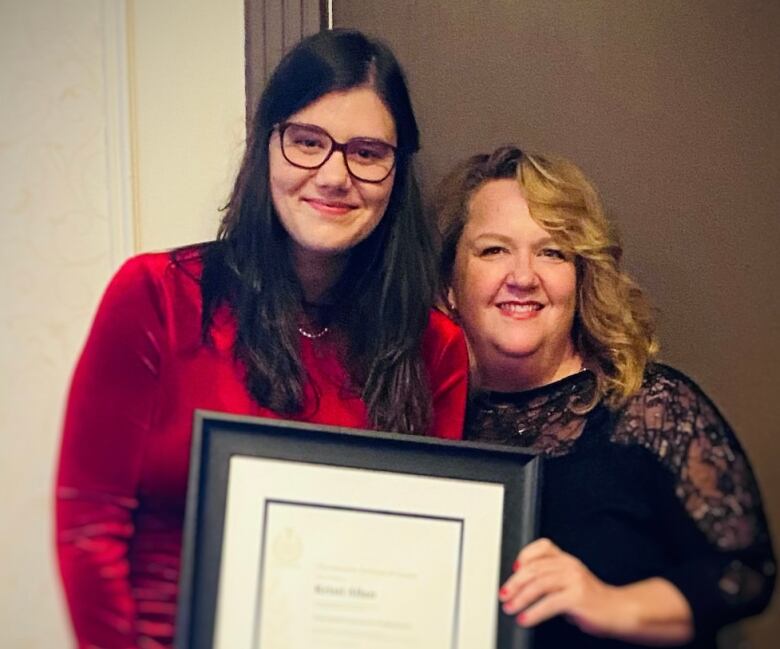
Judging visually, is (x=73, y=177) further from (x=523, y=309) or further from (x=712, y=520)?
(x=712, y=520)

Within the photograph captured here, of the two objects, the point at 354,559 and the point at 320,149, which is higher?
the point at 320,149

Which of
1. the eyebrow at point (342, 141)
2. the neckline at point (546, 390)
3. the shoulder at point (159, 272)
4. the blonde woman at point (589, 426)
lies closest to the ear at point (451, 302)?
the blonde woman at point (589, 426)

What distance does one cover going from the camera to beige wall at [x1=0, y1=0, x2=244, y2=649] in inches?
39.2

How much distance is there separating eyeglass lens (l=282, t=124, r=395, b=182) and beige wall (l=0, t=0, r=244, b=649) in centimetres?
10

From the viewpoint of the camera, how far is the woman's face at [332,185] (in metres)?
0.98

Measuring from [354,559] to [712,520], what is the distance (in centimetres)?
39

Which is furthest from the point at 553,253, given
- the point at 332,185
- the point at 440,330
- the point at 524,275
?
the point at 332,185

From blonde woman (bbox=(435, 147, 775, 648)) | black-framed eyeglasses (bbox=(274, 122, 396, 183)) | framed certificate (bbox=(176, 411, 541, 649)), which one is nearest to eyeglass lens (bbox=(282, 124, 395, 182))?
black-framed eyeglasses (bbox=(274, 122, 396, 183))

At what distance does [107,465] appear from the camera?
946mm

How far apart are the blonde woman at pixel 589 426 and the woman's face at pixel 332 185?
13 cm

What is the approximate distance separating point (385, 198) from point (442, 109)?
0.49 ft

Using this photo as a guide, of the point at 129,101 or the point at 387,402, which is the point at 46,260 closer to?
the point at 129,101

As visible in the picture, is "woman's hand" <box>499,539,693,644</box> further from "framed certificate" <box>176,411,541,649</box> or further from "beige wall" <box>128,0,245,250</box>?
"beige wall" <box>128,0,245,250</box>

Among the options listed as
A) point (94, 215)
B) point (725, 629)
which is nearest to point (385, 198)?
point (94, 215)
